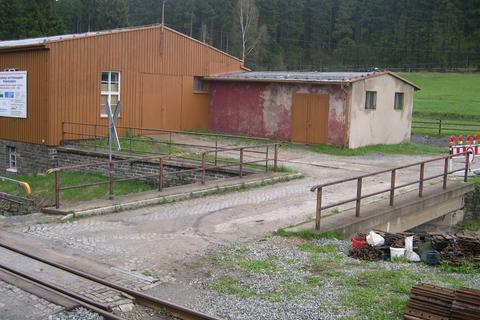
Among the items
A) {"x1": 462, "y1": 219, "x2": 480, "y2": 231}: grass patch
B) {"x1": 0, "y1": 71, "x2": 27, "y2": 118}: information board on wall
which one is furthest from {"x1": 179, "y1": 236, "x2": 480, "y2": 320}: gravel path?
{"x1": 0, "y1": 71, "x2": 27, "y2": 118}: information board on wall

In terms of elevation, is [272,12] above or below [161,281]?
above

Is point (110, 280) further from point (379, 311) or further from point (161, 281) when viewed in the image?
point (379, 311)

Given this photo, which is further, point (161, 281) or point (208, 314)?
point (161, 281)

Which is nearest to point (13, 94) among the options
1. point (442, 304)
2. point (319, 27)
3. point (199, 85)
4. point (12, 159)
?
point (12, 159)

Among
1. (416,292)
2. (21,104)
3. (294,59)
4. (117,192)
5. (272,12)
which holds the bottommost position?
(117,192)

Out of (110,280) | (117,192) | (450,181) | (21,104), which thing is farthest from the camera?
(21,104)

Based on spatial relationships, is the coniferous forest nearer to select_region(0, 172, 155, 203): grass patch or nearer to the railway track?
select_region(0, 172, 155, 203): grass patch

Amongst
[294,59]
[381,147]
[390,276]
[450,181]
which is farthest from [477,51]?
[390,276]

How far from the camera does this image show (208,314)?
6.86m

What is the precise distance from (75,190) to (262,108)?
32.0 feet

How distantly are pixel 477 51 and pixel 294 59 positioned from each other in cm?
2593

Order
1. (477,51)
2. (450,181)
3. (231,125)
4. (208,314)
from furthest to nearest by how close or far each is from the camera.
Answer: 1. (477,51)
2. (231,125)
3. (450,181)
4. (208,314)

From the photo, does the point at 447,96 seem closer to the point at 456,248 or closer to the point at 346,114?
the point at 346,114

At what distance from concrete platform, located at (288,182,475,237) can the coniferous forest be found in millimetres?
53320
